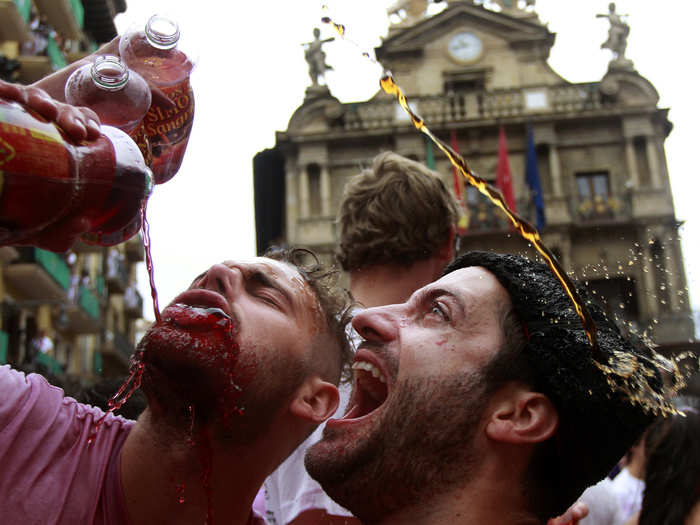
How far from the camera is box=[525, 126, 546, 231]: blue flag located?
2416 centimetres

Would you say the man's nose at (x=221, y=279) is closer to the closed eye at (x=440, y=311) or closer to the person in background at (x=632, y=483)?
the closed eye at (x=440, y=311)

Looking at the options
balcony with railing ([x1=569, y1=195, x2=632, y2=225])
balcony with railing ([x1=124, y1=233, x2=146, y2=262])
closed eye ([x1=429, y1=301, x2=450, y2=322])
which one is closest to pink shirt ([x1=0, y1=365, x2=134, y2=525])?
closed eye ([x1=429, y1=301, x2=450, y2=322])

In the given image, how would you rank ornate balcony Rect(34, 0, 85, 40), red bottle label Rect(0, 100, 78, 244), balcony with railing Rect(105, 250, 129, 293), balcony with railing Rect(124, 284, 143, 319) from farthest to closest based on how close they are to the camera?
balcony with railing Rect(124, 284, 143, 319) < balcony with railing Rect(105, 250, 129, 293) < ornate balcony Rect(34, 0, 85, 40) < red bottle label Rect(0, 100, 78, 244)

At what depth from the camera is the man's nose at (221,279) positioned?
2846 mm

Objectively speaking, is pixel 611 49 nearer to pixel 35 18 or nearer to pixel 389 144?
pixel 389 144

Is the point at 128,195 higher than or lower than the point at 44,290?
lower

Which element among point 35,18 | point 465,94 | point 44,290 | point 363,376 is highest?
point 35,18

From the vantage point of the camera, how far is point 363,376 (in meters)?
2.74

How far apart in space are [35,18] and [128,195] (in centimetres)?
2331

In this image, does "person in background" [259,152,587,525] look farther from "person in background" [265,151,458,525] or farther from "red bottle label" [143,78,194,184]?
"red bottle label" [143,78,194,184]

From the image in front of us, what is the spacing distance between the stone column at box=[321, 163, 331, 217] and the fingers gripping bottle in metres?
22.4

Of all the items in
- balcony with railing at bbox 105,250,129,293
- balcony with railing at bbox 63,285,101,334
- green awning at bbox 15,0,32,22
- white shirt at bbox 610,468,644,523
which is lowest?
white shirt at bbox 610,468,644,523

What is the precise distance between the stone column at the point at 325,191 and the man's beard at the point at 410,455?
74.7 ft

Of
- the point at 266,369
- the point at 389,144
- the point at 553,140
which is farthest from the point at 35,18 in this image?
the point at 266,369
